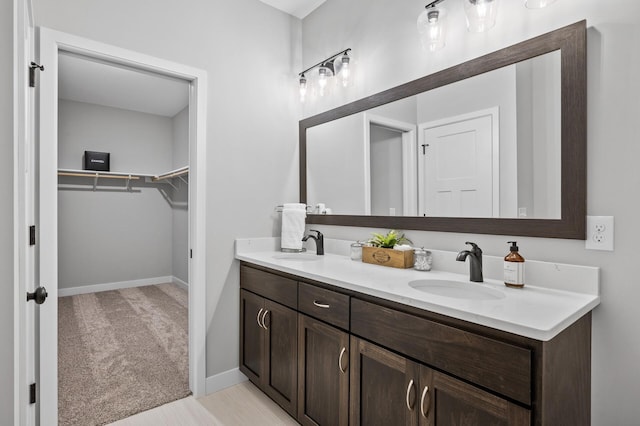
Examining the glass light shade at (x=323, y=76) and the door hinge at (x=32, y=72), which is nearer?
the door hinge at (x=32, y=72)

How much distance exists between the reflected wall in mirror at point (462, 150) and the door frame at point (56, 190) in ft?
3.10

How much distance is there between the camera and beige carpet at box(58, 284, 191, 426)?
81.9 inches

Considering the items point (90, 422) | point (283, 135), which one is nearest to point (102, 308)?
point (90, 422)

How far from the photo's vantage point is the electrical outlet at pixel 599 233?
1.24 metres

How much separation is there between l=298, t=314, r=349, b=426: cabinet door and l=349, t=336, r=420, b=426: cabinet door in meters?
0.06

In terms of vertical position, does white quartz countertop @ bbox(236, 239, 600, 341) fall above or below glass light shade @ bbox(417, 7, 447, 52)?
below

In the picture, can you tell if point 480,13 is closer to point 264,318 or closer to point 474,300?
point 474,300

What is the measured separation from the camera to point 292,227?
2492mm

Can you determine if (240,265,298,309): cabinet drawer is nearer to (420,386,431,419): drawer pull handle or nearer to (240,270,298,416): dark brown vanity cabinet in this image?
(240,270,298,416): dark brown vanity cabinet

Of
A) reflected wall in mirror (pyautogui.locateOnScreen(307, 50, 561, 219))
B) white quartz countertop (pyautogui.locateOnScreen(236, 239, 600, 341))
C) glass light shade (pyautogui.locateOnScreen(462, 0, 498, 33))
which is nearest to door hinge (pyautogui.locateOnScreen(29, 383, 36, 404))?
white quartz countertop (pyautogui.locateOnScreen(236, 239, 600, 341))

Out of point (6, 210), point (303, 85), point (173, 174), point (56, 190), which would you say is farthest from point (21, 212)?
point (173, 174)

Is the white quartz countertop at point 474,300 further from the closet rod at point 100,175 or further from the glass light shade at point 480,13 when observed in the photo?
the closet rod at point 100,175

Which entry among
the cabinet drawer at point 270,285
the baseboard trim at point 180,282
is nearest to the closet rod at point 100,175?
the baseboard trim at point 180,282

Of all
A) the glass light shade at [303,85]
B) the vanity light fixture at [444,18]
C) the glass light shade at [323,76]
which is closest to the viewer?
the vanity light fixture at [444,18]
